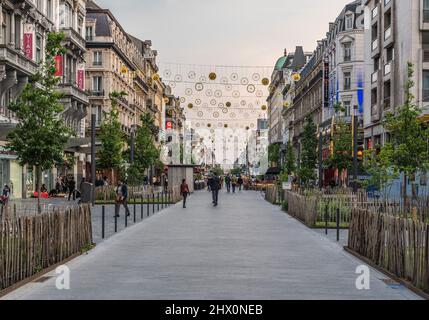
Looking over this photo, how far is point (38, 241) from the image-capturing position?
13.0 m

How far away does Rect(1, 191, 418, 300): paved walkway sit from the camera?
35.3 feet

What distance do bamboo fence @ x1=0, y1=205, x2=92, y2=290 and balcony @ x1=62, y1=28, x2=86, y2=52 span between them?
44055 millimetres

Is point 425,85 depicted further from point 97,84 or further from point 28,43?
point 97,84

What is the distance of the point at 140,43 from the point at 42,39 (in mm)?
63380

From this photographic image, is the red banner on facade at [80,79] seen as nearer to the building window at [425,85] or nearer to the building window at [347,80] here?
the building window at [347,80]

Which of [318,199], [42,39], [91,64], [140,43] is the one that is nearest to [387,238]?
[318,199]

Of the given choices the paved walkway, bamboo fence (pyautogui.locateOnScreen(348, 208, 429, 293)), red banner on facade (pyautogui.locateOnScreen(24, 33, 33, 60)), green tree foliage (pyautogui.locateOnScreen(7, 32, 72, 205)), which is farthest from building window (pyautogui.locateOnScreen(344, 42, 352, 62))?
bamboo fence (pyautogui.locateOnScreen(348, 208, 429, 293))

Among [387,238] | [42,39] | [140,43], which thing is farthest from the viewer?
[140,43]

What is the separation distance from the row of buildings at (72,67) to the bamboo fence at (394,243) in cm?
1449

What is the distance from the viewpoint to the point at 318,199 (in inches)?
1025

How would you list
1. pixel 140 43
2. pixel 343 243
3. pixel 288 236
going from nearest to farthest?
pixel 343 243, pixel 288 236, pixel 140 43

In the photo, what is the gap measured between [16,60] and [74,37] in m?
19.7

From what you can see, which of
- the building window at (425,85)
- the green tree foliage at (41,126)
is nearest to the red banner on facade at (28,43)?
the green tree foliage at (41,126)
